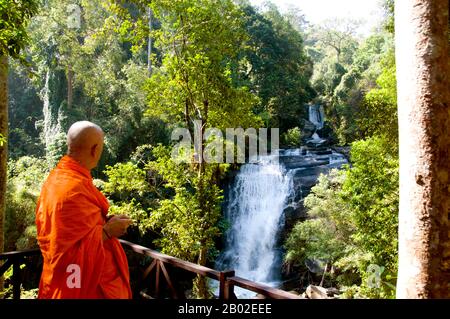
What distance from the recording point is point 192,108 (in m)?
7.75

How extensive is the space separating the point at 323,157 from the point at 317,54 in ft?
84.1

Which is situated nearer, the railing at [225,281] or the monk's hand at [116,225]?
the monk's hand at [116,225]

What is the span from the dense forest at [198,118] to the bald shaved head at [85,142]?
1.56 m

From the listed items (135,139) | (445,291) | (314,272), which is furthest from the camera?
(135,139)

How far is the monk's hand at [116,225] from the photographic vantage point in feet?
6.90

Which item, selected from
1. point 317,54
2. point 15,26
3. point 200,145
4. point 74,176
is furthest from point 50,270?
point 317,54

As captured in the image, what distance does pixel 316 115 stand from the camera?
2588 centimetres

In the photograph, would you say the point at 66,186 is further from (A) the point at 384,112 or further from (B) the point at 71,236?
(A) the point at 384,112

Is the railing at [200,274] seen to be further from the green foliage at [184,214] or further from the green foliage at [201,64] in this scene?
the green foliage at [201,64]

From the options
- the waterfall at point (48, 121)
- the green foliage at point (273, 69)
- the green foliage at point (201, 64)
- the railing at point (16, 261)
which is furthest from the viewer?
the green foliage at point (273, 69)

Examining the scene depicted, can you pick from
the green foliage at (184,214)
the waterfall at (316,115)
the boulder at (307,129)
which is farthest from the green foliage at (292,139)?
the green foliage at (184,214)

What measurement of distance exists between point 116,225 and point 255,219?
13.2 metres
